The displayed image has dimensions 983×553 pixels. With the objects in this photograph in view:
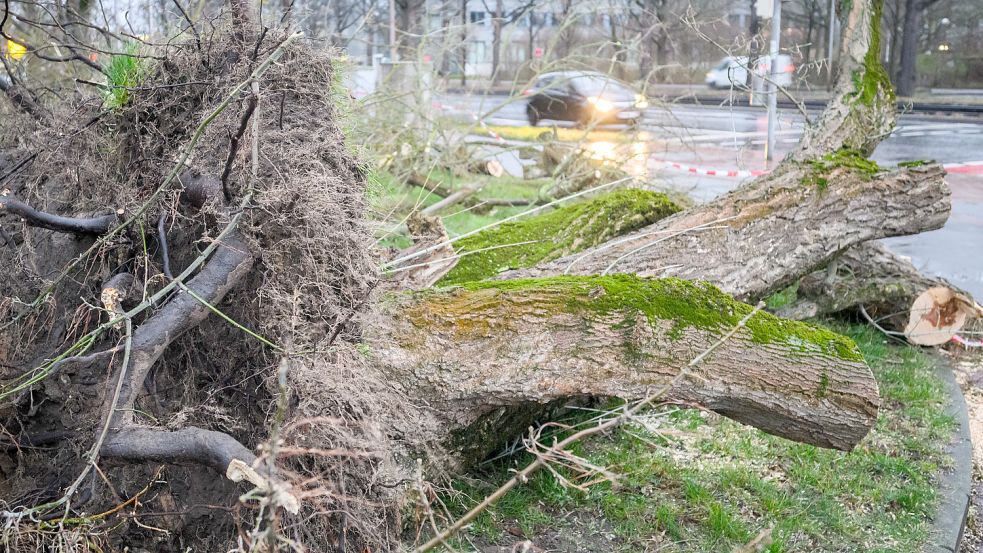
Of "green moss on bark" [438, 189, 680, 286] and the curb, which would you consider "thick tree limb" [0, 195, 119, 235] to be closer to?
"green moss on bark" [438, 189, 680, 286]

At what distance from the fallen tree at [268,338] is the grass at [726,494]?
0.44m

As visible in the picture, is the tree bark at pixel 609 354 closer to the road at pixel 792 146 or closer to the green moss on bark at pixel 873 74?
the green moss on bark at pixel 873 74

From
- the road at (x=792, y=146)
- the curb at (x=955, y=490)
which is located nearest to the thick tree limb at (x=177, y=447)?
the curb at (x=955, y=490)

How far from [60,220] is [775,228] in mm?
4241

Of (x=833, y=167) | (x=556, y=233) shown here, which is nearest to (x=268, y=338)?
(x=556, y=233)

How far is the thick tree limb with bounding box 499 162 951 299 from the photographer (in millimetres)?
5285

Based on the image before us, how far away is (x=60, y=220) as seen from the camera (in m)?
3.23

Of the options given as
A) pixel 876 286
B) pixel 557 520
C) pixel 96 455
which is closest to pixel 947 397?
pixel 876 286

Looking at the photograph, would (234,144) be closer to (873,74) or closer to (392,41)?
(873,74)

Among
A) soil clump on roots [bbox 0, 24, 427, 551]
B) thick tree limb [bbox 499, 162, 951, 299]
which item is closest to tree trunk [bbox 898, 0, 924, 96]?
thick tree limb [bbox 499, 162, 951, 299]

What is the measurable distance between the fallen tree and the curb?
870mm

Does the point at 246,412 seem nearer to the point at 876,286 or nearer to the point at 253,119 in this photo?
the point at 253,119

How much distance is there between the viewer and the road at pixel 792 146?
9.49 m

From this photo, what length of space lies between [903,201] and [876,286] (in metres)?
1.26
